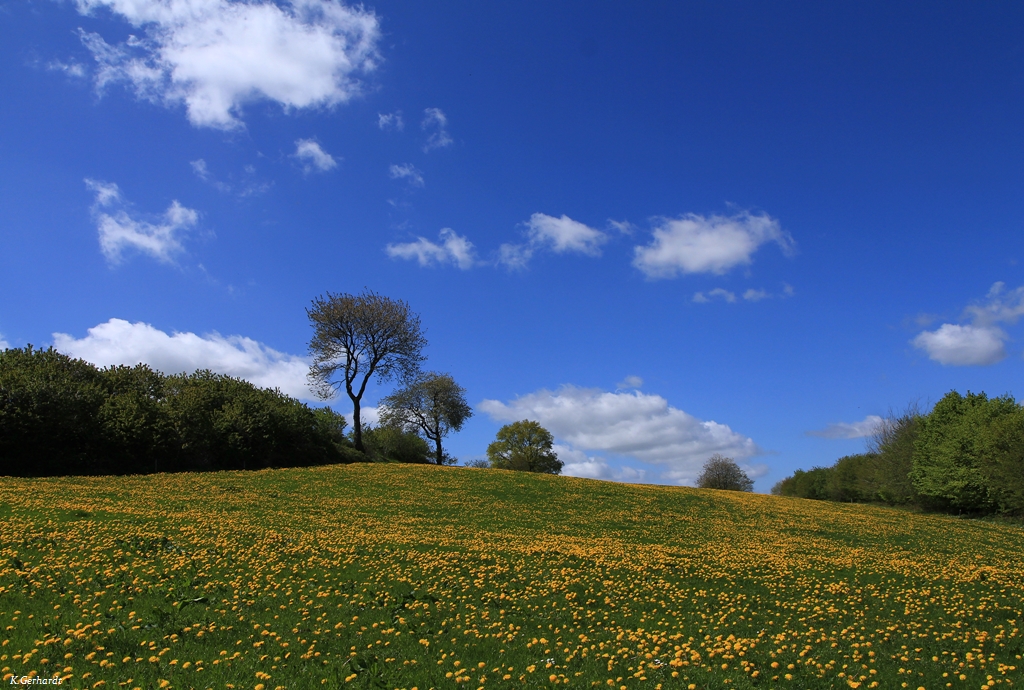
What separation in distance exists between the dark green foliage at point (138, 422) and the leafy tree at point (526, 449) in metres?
46.2

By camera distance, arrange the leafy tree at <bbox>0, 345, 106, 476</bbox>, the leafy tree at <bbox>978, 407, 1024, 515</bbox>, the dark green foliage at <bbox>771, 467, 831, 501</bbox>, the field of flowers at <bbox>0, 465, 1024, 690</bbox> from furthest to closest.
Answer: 1. the dark green foliage at <bbox>771, 467, 831, 501</bbox>
2. the leafy tree at <bbox>978, 407, 1024, 515</bbox>
3. the leafy tree at <bbox>0, 345, 106, 476</bbox>
4. the field of flowers at <bbox>0, 465, 1024, 690</bbox>

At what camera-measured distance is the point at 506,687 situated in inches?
325

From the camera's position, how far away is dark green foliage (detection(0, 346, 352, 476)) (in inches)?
1435

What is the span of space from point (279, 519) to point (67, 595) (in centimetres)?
1202

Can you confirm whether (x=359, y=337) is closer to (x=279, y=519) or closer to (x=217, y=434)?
(x=217, y=434)

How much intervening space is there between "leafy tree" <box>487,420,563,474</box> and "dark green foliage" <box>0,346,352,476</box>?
46162 millimetres

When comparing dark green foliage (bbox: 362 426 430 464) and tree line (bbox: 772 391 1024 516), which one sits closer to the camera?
tree line (bbox: 772 391 1024 516)

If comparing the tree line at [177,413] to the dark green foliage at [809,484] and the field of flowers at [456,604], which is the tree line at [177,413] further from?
the dark green foliage at [809,484]

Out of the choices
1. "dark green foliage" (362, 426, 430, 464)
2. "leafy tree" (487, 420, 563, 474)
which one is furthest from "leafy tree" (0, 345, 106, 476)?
"leafy tree" (487, 420, 563, 474)

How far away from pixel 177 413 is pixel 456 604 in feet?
125

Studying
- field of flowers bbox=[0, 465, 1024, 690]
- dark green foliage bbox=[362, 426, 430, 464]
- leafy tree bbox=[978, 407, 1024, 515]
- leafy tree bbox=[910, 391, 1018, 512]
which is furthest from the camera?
dark green foliage bbox=[362, 426, 430, 464]

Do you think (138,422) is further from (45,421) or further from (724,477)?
(724,477)

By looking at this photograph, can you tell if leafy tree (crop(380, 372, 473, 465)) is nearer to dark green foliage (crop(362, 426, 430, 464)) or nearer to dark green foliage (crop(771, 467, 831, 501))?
dark green foliage (crop(362, 426, 430, 464))

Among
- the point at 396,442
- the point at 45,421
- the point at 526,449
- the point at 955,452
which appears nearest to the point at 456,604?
the point at 45,421
